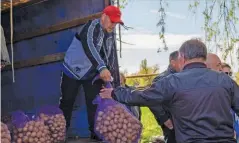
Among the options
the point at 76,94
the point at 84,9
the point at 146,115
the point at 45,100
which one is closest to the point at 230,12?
the point at 84,9

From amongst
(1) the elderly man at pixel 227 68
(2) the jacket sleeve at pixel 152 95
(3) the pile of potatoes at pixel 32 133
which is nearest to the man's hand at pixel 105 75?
(3) the pile of potatoes at pixel 32 133

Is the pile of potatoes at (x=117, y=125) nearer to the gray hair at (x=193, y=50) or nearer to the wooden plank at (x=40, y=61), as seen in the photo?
the gray hair at (x=193, y=50)

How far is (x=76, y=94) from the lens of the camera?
4.62 meters

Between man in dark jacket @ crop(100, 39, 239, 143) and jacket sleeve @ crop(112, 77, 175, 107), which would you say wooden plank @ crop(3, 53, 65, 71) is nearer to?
jacket sleeve @ crop(112, 77, 175, 107)

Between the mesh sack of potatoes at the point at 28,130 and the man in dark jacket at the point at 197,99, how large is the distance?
1.08m

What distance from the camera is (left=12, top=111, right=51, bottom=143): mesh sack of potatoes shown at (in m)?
3.44

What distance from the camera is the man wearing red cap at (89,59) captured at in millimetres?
4191

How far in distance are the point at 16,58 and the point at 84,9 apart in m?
1.29

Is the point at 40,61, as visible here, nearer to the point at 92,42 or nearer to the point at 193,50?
the point at 92,42

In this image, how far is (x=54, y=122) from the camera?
12.8ft

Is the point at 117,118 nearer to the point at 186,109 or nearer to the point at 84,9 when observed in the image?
the point at 186,109

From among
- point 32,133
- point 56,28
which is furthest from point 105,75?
point 56,28

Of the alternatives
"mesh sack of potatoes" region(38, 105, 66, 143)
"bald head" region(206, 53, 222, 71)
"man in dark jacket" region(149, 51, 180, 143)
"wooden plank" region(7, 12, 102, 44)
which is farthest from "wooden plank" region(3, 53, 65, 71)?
"bald head" region(206, 53, 222, 71)

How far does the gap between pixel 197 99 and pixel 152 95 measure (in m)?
0.32
